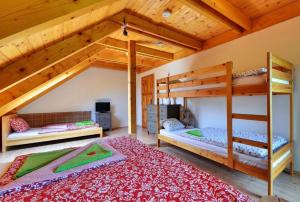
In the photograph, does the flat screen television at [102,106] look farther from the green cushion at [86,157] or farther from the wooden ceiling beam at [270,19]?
the wooden ceiling beam at [270,19]

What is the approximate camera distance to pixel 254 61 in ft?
9.40

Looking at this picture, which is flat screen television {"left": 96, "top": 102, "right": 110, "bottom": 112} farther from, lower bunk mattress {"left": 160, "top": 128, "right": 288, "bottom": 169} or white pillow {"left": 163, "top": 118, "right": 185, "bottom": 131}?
lower bunk mattress {"left": 160, "top": 128, "right": 288, "bottom": 169}

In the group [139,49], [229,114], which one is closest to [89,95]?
[139,49]

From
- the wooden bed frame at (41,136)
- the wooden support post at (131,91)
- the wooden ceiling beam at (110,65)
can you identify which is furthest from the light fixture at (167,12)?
the wooden bed frame at (41,136)

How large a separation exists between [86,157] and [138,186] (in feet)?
2.44

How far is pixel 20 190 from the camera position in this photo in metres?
1.11

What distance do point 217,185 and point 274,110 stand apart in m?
2.25

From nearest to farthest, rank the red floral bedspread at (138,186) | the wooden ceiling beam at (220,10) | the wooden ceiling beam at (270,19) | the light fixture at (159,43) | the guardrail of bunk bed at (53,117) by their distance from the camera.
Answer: the red floral bedspread at (138,186) < the wooden ceiling beam at (220,10) < the wooden ceiling beam at (270,19) < the light fixture at (159,43) < the guardrail of bunk bed at (53,117)

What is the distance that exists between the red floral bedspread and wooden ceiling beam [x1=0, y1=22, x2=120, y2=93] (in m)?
1.00

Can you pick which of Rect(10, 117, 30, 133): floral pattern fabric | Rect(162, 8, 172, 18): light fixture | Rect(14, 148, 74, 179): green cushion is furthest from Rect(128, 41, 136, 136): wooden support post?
Rect(10, 117, 30, 133): floral pattern fabric

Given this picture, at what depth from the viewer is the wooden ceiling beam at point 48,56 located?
5.73 feet

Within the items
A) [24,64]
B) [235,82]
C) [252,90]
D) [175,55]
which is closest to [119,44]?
[175,55]

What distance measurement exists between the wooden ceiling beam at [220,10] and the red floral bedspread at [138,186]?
213 cm

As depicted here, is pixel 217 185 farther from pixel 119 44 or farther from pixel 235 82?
pixel 119 44
